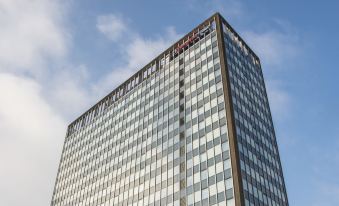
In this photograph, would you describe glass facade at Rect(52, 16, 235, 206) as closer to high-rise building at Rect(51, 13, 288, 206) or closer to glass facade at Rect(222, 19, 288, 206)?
high-rise building at Rect(51, 13, 288, 206)

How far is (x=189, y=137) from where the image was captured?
8000cm

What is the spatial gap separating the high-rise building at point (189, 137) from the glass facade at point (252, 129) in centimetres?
25

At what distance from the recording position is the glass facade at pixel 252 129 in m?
70.9

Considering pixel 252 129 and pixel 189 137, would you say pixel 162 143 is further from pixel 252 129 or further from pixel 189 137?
pixel 252 129

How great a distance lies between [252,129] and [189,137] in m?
12.4

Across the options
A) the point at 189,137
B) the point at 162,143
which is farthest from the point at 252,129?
the point at 162,143

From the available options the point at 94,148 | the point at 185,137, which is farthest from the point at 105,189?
the point at 185,137

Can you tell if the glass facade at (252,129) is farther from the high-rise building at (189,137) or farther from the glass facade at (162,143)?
the glass facade at (162,143)

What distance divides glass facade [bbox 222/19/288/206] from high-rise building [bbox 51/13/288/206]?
9.9 inches

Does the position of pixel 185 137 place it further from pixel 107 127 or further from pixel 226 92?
pixel 107 127

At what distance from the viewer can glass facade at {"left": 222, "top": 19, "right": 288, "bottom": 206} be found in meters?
70.9

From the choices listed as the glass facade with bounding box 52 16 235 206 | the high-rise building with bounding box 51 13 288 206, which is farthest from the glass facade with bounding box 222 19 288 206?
the glass facade with bounding box 52 16 235 206

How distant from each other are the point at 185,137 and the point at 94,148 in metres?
41.2

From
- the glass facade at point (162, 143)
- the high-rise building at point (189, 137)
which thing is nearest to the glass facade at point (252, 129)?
the high-rise building at point (189, 137)
